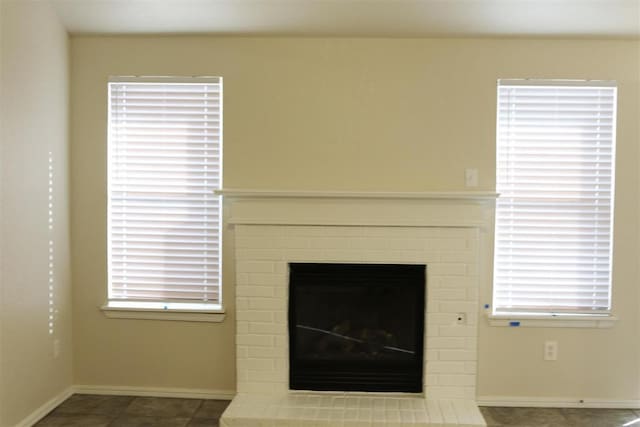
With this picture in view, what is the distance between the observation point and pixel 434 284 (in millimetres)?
3225

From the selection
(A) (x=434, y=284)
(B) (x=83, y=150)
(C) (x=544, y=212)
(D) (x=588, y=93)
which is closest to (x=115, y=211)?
(B) (x=83, y=150)

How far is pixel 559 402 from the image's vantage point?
3.43 meters

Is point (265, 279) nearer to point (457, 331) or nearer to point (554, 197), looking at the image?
point (457, 331)

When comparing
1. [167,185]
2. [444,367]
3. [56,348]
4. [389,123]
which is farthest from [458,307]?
[56,348]

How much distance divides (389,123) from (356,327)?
1232mm

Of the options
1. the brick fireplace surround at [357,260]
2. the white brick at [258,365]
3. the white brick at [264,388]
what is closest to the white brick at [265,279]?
the brick fireplace surround at [357,260]

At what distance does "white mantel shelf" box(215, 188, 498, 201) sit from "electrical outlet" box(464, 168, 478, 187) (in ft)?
0.61

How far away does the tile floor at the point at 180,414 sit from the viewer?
3176 mm

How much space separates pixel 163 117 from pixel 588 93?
2.58 metres

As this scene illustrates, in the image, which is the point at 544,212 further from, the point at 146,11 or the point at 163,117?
the point at 146,11

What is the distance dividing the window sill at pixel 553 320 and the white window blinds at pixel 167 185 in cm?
175

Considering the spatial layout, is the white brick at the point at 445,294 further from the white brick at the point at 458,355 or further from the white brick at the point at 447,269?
the white brick at the point at 458,355

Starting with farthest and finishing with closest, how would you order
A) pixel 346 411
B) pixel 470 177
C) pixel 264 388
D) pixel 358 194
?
pixel 470 177 < pixel 264 388 < pixel 358 194 < pixel 346 411

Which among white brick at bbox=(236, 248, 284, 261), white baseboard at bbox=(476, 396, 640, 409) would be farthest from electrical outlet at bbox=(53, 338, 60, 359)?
white baseboard at bbox=(476, 396, 640, 409)
